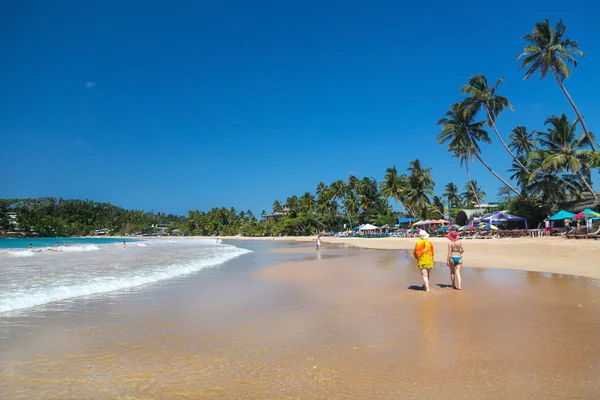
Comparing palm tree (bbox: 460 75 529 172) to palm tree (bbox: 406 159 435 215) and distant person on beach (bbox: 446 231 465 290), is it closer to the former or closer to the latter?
palm tree (bbox: 406 159 435 215)

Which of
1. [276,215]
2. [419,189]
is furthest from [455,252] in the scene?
[276,215]

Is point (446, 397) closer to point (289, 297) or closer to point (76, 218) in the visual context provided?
point (289, 297)

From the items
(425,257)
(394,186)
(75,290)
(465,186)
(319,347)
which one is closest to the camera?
(319,347)

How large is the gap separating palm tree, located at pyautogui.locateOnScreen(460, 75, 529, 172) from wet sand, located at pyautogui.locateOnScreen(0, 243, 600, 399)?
2997cm

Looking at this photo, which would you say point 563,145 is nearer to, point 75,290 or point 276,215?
point 75,290

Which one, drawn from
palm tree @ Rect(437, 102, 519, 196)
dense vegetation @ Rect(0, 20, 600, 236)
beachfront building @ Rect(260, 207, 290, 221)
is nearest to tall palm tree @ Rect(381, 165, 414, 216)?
dense vegetation @ Rect(0, 20, 600, 236)

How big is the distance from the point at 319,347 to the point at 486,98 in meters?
35.7

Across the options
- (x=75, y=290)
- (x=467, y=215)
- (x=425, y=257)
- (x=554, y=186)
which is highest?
(x=554, y=186)

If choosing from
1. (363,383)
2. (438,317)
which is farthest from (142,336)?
(438,317)

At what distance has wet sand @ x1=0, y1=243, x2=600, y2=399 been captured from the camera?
11.1ft

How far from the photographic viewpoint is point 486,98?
3400 centimetres

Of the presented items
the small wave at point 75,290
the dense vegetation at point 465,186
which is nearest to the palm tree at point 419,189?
the dense vegetation at point 465,186

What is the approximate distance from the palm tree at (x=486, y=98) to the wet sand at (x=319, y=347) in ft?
98.3

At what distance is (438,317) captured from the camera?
5922mm
